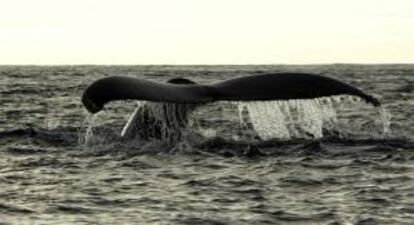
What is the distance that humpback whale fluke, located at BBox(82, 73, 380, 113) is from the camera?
9.50 metres

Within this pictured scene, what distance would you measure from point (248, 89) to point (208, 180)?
53.9 inches

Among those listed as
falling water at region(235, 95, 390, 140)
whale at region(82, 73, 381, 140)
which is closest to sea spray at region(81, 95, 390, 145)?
falling water at region(235, 95, 390, 140)

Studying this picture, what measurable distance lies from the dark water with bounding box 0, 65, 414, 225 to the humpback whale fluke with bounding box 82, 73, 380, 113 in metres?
1.11

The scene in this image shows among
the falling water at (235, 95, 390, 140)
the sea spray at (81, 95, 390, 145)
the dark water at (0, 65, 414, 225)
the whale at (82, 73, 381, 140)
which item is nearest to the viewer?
the dark water at (0, 65, 414, 225)

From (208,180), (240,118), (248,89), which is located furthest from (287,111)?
(208,180)

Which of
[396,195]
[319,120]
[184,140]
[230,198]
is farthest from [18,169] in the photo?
[396,195]

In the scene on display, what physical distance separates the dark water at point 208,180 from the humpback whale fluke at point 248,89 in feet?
3.64

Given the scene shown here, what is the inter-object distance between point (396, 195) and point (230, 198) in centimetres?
194

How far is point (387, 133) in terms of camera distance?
15.5 meters

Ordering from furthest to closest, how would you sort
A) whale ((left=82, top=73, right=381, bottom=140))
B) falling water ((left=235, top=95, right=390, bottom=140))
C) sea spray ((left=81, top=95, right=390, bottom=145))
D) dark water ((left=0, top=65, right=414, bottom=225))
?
sea spray ((left=81, top=95, right=390, bottom=145)) < falling water ((left=235, top=95, right=390, bottom=140)) < whale ((left=82, top=73, right=381, bottom=140)) < dark water ((left=0, top=65, right=414, bottom=225))

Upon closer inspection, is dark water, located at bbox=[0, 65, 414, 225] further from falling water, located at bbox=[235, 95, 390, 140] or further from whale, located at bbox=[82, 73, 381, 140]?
whale, located at bbox=[82, 73, 381, 140]

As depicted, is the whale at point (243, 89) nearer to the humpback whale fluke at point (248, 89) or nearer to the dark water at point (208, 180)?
the humpback whale fluke at point (248, 89)

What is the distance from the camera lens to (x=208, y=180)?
1034cm

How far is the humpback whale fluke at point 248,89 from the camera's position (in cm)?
950
